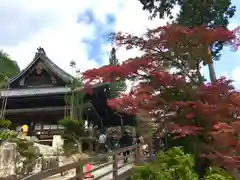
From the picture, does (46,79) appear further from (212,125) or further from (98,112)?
(212,125)

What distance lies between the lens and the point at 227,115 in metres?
7.40

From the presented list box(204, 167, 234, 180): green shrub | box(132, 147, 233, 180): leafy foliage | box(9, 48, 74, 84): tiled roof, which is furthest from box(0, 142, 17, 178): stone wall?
box(9, 48, 74, 84): tiled roof

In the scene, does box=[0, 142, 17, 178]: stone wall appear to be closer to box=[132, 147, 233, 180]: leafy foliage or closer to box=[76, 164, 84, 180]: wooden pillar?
box=[132, 147, 233, 180]: leafy foliage

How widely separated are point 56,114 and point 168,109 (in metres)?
13.2

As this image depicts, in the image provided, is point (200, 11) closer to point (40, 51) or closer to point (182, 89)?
point (182, 89)

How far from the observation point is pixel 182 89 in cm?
828

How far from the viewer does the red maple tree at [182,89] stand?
7.34 m

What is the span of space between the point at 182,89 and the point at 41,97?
13.2 metres

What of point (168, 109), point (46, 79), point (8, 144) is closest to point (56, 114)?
point (46, 79)

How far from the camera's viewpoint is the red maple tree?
7344mm

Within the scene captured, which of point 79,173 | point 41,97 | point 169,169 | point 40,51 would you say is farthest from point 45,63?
point 79,173

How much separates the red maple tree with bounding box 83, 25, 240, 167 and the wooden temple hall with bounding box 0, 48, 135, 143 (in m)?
9.72

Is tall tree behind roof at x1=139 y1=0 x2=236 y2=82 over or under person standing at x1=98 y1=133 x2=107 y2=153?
over

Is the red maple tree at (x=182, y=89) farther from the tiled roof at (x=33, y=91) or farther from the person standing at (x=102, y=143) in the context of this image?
the tiled roof at (x=33, y=91)
